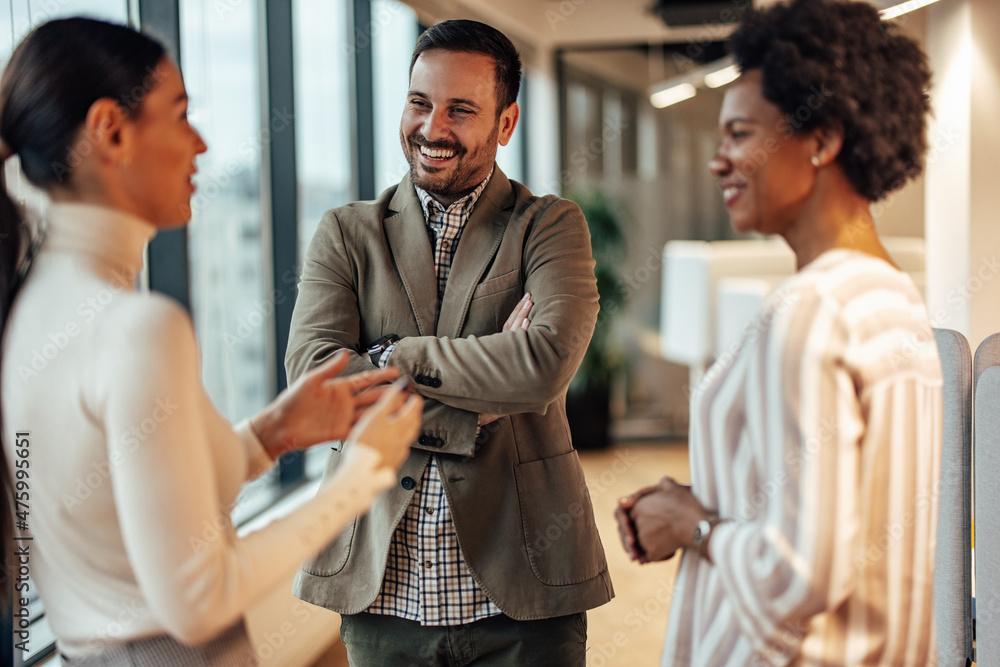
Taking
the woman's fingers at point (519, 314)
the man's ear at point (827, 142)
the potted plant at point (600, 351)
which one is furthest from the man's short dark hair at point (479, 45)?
the potted plant at point (600, 351)

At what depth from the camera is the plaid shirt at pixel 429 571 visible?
5.33ft

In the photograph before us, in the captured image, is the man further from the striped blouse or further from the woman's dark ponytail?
the woman's dark ponytail

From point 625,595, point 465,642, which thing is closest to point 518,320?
point 465,642

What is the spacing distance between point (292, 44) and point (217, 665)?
3.09 m

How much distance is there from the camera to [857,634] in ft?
3.50

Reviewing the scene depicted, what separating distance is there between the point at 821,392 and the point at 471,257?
2.93 feet

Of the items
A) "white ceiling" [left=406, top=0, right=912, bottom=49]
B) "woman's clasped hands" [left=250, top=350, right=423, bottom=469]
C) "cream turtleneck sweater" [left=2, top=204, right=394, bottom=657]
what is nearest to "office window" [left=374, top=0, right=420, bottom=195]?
"white ceiling" [left=406, top=0, right=912, bottom=49]

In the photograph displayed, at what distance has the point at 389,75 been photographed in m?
4.89

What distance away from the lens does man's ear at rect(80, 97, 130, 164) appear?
1.00 m

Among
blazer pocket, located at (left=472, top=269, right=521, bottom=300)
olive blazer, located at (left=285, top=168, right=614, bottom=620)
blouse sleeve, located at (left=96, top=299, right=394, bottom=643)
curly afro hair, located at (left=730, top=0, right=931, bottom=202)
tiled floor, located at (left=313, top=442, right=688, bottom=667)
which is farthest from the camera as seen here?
tiled floor, located at (left=313, top=442, right=688, bottom=667)

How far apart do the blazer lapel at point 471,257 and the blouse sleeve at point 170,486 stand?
2.57ft

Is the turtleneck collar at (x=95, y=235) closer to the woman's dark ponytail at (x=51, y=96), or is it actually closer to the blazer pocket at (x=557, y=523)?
the woman's dark ponytail at (x=51, y=96)

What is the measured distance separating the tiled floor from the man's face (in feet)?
7.47

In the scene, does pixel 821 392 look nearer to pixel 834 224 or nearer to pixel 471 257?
pixel 834 224
